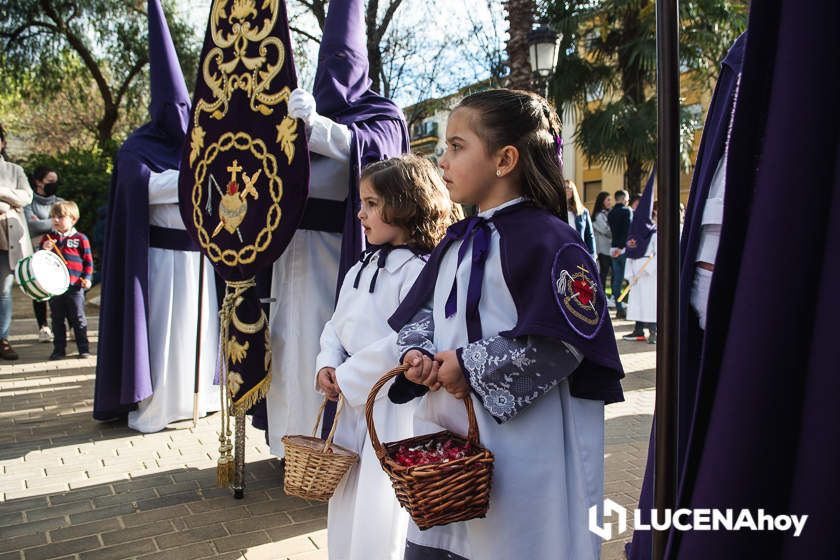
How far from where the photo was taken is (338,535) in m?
2.57

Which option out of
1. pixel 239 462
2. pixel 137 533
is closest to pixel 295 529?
pixel 239 462

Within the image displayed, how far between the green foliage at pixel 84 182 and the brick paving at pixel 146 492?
448 inches

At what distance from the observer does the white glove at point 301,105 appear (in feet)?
10.4

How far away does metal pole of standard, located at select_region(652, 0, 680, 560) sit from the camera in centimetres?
79

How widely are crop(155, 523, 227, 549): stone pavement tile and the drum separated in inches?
165

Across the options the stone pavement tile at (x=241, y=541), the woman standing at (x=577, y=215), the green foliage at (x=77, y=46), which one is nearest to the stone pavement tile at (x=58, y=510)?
the stone pavement tile at (x=241, y=541)

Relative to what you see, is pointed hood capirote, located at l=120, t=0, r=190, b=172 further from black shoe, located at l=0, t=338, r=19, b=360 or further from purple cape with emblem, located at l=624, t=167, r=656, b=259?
purple cape with emblem, located at l=624, t=167, r=656, b=259

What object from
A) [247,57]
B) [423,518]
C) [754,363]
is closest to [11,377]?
[247,57]

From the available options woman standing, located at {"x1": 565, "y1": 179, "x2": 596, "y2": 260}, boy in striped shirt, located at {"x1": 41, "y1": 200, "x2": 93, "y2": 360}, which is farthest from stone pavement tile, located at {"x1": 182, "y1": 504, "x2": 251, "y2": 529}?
woman standing, located at {"x1": 565, "y1": 179, "x2": 596, "y2": 260}

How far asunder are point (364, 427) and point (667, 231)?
6.44 ft

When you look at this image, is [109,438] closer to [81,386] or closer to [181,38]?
[81,386]

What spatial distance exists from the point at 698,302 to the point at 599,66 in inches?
601

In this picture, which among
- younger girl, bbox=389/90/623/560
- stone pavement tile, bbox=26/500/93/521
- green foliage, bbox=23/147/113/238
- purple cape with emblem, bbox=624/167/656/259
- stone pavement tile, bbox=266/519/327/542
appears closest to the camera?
younger girl, bbox=389/90/623/560

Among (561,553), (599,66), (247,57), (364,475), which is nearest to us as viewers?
(561,553)
